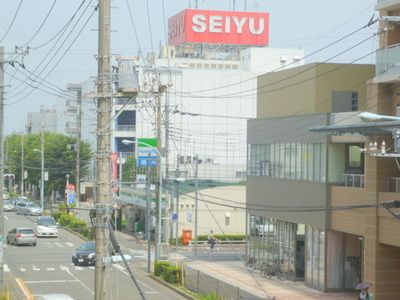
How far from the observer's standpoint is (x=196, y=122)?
100875 millimetres

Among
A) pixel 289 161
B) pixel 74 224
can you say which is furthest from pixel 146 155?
pixel 74 224

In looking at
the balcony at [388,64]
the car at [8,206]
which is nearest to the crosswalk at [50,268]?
the balcony at [388,64]

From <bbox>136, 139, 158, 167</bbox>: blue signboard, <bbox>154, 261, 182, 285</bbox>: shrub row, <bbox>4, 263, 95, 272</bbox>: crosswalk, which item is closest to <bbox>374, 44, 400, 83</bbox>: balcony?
<bbox>154, 261, 182, 285</bbox>: shrub row

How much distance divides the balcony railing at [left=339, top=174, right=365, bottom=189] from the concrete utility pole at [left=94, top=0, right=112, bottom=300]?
18.8m

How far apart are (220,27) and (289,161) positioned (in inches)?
2458

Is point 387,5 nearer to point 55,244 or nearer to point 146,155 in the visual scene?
point 146,155

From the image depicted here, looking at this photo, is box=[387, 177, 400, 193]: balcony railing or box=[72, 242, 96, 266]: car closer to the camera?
box=[387, 177, 400, 193]: balcony railing

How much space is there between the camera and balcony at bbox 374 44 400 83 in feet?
103

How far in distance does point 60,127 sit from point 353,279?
14530 cm

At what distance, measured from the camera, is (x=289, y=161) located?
4134 centimetres

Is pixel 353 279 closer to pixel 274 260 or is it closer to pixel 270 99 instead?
pixel 274 260

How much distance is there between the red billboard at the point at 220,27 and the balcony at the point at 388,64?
2681 inches

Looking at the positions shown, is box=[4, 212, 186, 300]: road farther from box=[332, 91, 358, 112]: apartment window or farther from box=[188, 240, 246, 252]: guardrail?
box=[332, 91, 358, 112]: apartment window

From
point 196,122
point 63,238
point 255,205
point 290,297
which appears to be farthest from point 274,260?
point 196,122
